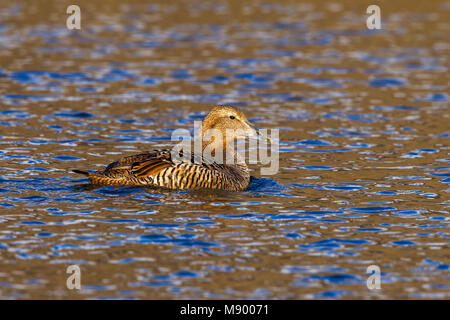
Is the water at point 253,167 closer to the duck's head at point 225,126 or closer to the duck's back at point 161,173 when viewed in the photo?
the duck's back at point 161,173

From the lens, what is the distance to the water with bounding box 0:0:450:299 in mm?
8891

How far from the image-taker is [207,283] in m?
8.48

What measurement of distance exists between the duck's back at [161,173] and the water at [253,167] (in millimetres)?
162

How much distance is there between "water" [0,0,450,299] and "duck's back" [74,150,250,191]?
6.4 inches

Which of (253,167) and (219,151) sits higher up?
(219,151)

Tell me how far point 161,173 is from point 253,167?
309 centimetres

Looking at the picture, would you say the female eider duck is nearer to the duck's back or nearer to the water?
the duck's back

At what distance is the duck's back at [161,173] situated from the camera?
38.5 ft

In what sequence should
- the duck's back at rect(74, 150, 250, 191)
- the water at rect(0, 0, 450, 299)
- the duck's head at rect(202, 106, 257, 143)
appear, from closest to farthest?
the water at rect(0, 0, 450, 299) → the duck's back at rect(74, 150, 250, 191) → the duck's head at rect(202, 106, 257, 143)

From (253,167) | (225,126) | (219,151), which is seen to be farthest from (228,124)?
(253,167)

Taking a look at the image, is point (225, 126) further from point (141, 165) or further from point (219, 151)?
point (141, 165)

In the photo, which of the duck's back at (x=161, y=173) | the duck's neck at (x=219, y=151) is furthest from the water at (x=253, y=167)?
the duck's neck at (x=219, y=151)

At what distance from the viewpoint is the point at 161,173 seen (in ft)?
38.7

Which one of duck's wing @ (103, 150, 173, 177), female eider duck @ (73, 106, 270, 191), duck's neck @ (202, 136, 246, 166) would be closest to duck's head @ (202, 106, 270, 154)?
duck's neck @ (202, 136, 246, 166)
